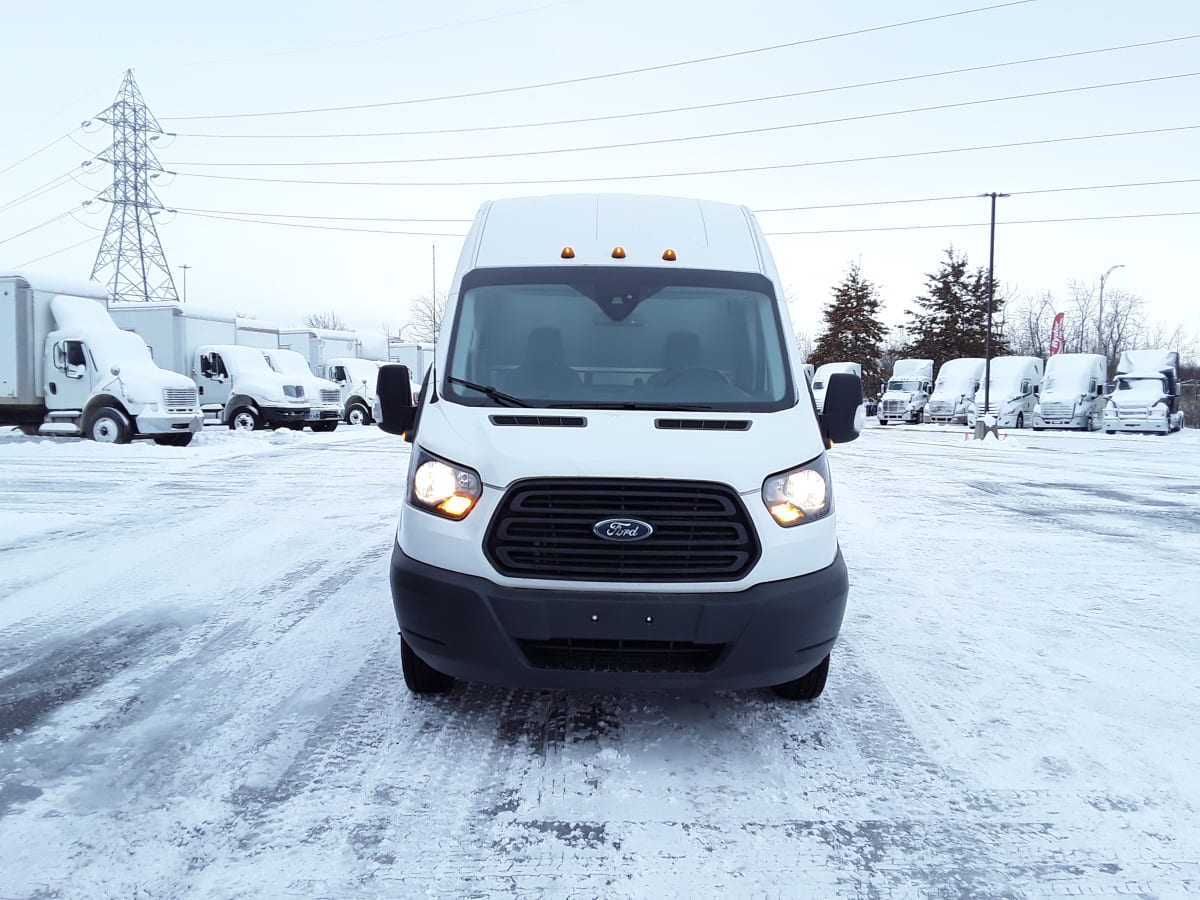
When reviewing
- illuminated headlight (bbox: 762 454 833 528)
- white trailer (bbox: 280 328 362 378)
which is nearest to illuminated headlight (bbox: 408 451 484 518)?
illuminated headlight (bbox: 762 454 833 528)

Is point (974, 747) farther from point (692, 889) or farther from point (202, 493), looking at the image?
point (202, 493)

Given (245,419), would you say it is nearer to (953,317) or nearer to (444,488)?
(444,488)

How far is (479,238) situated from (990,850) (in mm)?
3643

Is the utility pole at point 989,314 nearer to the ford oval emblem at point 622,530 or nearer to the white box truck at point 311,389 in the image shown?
the white box truck at point 311,389

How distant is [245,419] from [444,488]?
22844mm

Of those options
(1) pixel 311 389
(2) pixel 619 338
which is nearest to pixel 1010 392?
(1) pixel 311 389

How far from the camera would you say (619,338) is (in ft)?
14.2

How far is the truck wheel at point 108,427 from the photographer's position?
18.7 metres

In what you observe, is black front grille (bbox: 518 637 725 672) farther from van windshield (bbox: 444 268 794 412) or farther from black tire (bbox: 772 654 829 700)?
van windshield (bbox: 444 268 794 412)

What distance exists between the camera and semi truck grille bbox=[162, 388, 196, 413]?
19188 mm

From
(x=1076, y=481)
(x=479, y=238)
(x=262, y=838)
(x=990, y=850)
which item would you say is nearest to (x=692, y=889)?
(x=990, y=850)

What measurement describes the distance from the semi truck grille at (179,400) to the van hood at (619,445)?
17546mm

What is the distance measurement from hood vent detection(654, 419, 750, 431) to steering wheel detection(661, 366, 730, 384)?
0.45 metres

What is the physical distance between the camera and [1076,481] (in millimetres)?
14453
